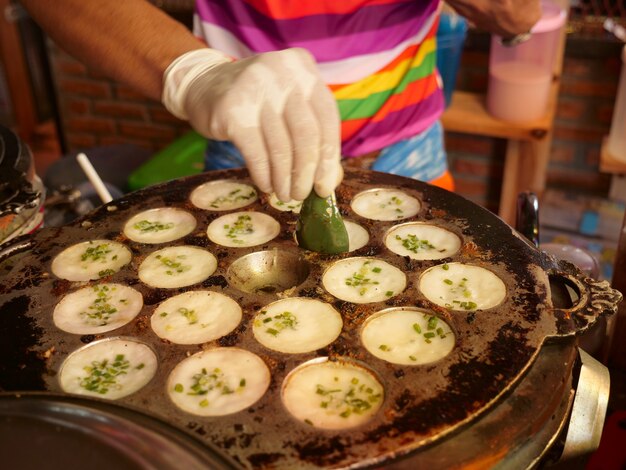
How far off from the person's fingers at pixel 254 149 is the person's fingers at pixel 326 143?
0.49 feet

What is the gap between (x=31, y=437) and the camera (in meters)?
1.01

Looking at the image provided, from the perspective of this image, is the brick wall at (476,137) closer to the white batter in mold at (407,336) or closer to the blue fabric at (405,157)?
the blue fabric at (405,157)

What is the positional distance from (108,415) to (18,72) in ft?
21.6

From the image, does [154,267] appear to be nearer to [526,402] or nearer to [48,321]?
[48,321]

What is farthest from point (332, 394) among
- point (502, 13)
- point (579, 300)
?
point (502, 13)

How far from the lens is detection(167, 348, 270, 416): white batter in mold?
1.40 m

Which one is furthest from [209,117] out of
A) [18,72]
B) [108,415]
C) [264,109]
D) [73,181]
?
[18,72]

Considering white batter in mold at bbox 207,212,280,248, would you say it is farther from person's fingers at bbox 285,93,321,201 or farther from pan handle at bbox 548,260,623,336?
pan handle at bbox 548,260,623,336

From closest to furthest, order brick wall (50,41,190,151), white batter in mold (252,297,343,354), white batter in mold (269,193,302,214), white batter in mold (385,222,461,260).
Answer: white batter in mold (252,297,343,354) → white batter in mold (385,222,461,260) → white batter in mold (269,193,302,214) → brick wall (50,41,190,151)

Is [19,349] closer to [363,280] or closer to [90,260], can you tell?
[90,260]

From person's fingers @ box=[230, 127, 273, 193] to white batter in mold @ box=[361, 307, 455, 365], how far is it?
52 centimetres

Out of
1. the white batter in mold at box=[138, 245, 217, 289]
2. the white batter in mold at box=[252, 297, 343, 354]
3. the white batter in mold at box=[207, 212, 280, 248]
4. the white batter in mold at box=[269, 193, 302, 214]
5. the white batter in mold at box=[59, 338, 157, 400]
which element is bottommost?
the white batter in mold at box=[59, 338, 157, 400]

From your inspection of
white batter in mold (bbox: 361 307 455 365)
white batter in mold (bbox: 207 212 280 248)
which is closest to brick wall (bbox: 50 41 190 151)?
white batter in mold (bbox: 207 212 280 248)

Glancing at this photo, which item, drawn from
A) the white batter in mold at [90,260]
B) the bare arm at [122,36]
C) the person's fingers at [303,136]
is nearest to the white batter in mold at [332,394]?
the person's fingers at [303,136]
